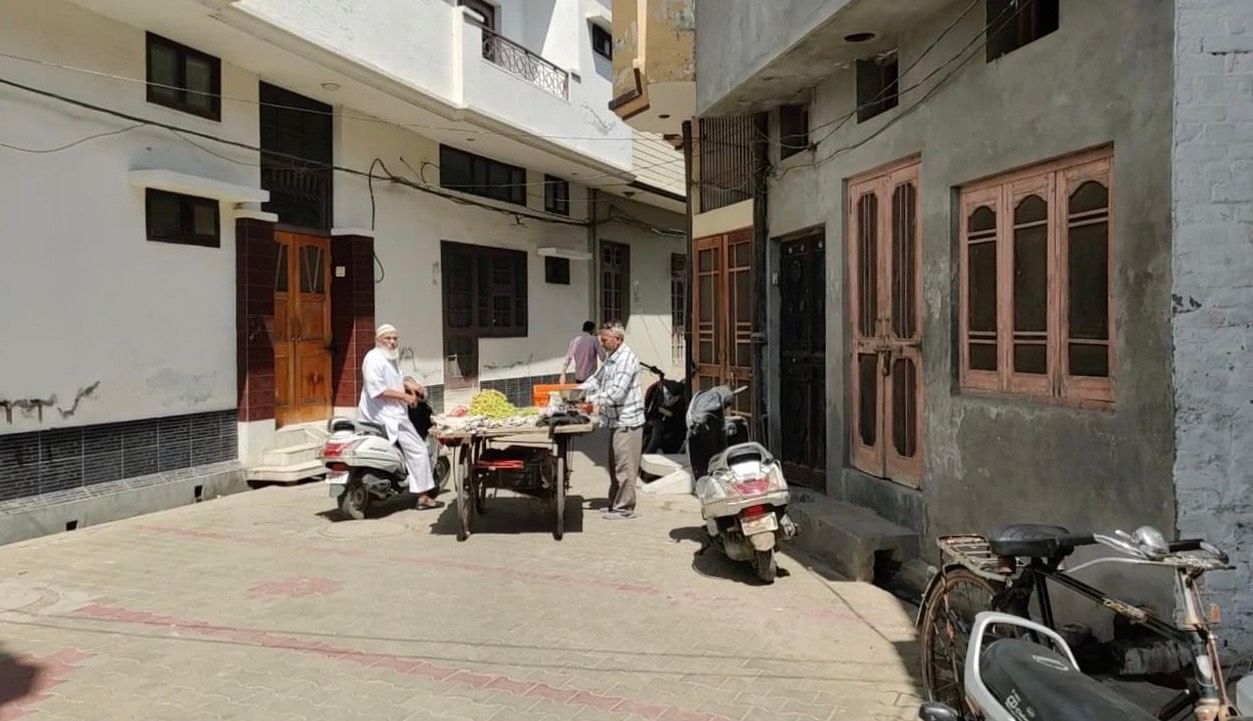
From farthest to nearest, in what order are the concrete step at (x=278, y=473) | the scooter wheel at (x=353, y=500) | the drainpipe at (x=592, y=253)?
the drainpipe at (x=592, y=253), the concrete step at (x=278, y=473), the scooter wheel at (x=353, y=500)

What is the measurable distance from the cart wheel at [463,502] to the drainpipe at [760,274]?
126 inches

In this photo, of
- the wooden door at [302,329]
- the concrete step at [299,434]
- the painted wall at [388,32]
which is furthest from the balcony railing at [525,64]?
the concrete step at [299,434]

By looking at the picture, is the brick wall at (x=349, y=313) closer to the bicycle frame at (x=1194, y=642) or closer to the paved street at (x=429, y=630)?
the paved street at (x=429, y=630)

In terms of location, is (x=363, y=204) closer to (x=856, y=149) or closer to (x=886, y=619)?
(x=856, y=149)

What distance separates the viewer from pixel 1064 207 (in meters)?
5.00

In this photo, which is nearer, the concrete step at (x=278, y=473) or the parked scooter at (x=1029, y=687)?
the parked scooter at (x=1029, y=687)

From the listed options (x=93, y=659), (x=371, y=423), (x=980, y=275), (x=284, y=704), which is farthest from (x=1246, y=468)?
(x=371, y=423)

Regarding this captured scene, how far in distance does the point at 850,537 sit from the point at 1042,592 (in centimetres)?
286

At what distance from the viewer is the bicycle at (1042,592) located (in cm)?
288

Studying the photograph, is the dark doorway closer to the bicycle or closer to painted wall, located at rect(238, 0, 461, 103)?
painted wall, located at rect(238, 0, 461, 103)

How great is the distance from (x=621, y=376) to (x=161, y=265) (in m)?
4.65

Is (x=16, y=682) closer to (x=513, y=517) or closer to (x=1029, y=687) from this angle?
(x=513, y=517)

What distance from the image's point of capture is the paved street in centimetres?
426

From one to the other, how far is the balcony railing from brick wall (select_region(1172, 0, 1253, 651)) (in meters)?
10.4
